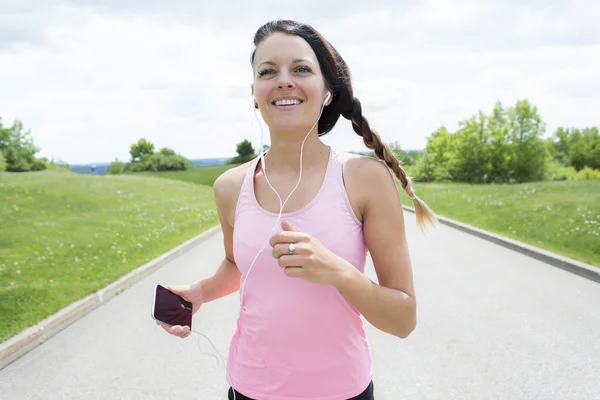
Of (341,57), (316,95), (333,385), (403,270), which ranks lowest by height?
(333,385)

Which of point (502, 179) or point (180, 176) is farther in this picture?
point (180, 176)

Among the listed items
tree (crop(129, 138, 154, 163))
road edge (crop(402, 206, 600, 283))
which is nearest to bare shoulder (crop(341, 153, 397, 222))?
road edge (crop(402, 206, 600, 283))

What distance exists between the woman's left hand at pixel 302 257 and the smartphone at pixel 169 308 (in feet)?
2.26

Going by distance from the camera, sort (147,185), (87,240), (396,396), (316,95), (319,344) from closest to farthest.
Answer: (319,344) < (316,95) < (396,396) < (87,240) < (147,185)

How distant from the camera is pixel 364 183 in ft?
5.39

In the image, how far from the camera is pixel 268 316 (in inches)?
64.8

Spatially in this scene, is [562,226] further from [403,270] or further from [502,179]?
[502,179]

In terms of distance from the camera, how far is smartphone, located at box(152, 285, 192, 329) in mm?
1874

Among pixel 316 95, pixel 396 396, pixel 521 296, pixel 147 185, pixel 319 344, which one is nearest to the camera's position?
pixel 319 344

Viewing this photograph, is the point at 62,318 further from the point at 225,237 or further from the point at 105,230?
the point at 105,230

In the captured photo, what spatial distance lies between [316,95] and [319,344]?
2.51ft

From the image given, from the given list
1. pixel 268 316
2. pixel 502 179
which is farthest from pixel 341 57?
pixel 502 179

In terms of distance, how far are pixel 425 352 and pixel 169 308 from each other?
3.86 meters

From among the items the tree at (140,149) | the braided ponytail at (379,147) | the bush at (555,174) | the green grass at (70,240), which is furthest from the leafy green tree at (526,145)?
the tree at (140,149)
